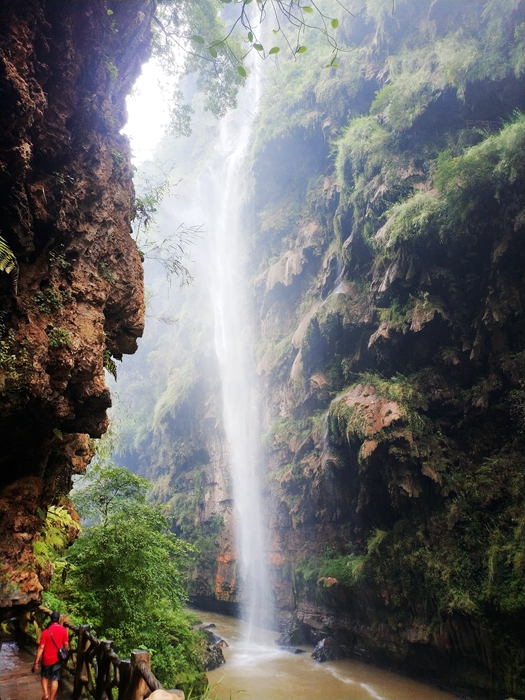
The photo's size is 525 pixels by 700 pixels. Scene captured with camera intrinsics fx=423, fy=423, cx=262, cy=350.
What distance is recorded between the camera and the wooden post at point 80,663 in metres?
4.96

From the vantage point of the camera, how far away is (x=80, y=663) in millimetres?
5051

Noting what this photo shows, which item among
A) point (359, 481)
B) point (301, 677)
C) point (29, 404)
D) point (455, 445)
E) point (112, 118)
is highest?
point (112, 118)

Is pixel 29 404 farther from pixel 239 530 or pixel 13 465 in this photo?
pixel 239 530

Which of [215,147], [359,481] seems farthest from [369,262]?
[215,147]

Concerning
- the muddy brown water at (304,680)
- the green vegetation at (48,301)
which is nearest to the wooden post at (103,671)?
the green vegetation at (48,301)

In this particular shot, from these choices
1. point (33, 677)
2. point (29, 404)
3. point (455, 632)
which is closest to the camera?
point (29, 404)

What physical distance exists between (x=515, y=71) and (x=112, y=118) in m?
10.5

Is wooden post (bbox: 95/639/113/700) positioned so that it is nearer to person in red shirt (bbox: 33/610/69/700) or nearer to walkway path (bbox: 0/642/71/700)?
person in red shirt (bbox: 33/610/69/700)

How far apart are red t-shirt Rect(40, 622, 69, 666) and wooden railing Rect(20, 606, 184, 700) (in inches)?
9.7

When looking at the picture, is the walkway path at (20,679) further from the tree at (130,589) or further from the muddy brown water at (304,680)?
the muddy brown water at (304,680)

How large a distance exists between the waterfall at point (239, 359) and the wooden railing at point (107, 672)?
40.4 feet

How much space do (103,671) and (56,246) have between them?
4.84m

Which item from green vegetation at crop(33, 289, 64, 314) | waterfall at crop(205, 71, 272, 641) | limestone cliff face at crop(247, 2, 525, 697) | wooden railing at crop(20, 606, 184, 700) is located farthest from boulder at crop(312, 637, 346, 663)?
green vegetation at crop(33, 289, 64, 314)

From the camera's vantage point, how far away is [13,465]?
4793 millimetres
